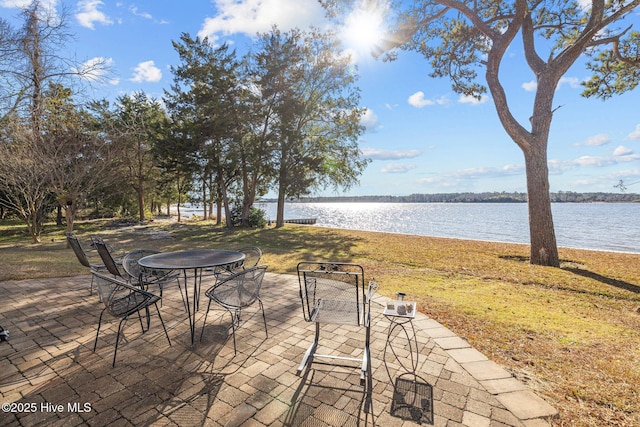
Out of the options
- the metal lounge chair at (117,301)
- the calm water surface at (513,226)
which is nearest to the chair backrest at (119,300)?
the metal lounge chair at (117,301)

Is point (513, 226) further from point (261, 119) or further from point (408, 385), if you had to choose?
point (408, 385)

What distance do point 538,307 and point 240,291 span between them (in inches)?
186

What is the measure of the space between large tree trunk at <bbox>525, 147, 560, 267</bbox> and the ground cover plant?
1.67ft

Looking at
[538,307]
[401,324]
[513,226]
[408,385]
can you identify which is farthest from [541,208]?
[513,226]

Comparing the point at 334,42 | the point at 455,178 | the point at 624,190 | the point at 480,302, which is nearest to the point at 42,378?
the point at 480,302

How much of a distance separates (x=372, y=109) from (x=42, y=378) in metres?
20.1

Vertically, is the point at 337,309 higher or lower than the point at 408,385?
higher

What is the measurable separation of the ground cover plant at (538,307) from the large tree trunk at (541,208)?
20.1 inches

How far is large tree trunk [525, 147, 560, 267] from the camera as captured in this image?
8.18 m

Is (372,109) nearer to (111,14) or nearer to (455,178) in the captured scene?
(111,14)

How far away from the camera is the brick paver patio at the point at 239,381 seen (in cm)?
199

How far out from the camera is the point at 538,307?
15.7 feet

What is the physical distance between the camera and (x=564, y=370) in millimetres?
2678

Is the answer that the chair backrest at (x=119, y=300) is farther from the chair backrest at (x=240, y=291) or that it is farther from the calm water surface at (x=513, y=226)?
the calm water surface at (x=513, y=226)
